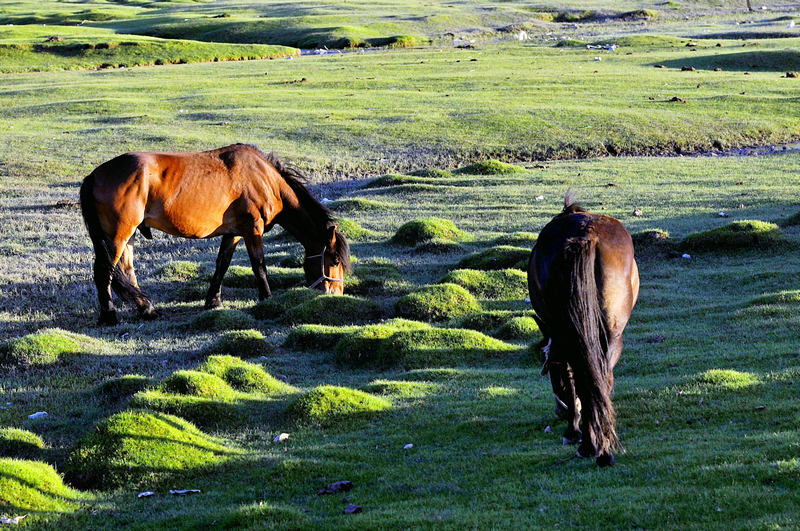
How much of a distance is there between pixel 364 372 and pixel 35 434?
416 cm

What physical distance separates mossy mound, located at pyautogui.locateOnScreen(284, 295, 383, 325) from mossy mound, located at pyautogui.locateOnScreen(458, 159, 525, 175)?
1383 centimetres

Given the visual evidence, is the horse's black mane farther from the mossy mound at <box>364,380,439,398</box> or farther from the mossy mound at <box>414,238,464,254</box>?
the mossy mound at <box>364,380,439,398</box>

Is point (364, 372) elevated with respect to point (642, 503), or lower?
lower

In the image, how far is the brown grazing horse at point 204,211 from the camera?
49.3 ft

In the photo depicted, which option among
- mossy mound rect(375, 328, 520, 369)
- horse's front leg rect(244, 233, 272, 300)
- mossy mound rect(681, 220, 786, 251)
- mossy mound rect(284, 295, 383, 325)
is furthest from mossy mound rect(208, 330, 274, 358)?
mossy mound rect(681, 220, 786, 251)

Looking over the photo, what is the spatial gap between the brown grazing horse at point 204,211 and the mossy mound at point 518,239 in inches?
160

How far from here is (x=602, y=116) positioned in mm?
36000

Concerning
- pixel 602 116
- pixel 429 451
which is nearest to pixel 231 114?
pixel 602 116

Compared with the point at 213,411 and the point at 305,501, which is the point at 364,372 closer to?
the point at 213,411

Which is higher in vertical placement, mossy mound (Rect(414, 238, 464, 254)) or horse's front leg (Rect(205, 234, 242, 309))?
horse's front leg (Rect(205, 234, 242, 309))

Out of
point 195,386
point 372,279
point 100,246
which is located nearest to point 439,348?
point 195,386

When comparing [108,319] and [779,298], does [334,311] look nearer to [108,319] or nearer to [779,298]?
[108,319]

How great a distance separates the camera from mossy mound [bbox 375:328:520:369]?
1282 centimetres

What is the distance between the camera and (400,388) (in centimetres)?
1133
